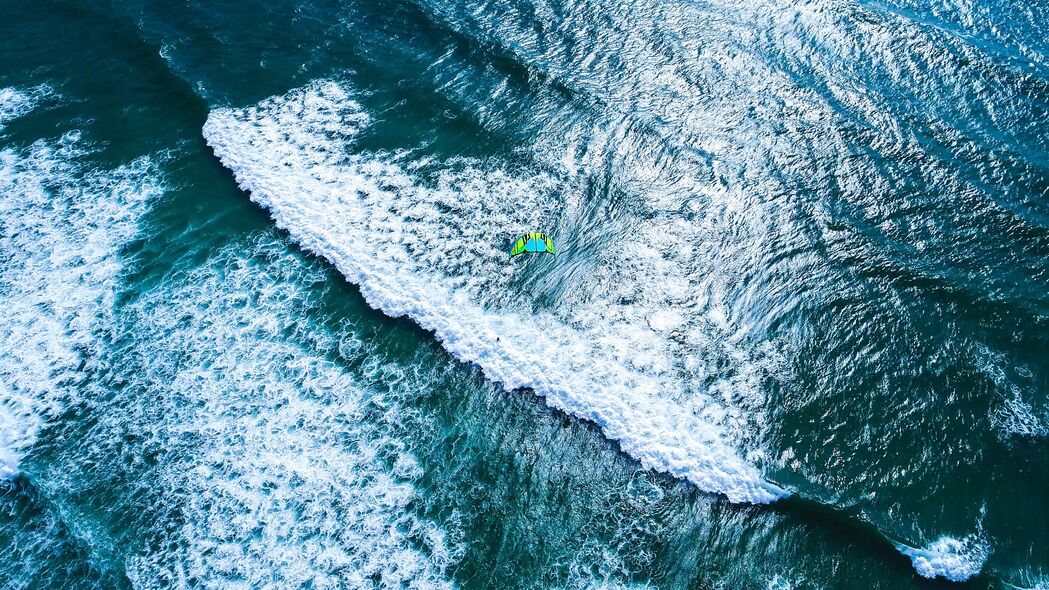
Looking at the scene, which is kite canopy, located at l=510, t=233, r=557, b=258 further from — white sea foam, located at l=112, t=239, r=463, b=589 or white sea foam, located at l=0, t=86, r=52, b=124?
white sea foam, located at l=0, t=86, r=52, b=124

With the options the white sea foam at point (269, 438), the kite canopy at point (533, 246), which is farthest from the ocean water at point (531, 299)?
the kite canopy at point (533, 246)

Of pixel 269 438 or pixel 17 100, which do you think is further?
pixel 17 100

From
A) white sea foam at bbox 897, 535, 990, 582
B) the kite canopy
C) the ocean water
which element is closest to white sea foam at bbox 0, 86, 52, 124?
the ocean water

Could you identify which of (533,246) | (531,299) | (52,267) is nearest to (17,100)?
(52,267)

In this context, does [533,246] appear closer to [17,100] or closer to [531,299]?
[531,299]

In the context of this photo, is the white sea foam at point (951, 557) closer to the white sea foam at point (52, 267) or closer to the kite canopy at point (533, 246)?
the kite canopy at point (533, 246)

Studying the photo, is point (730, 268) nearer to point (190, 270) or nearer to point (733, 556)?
point (733, 556)
